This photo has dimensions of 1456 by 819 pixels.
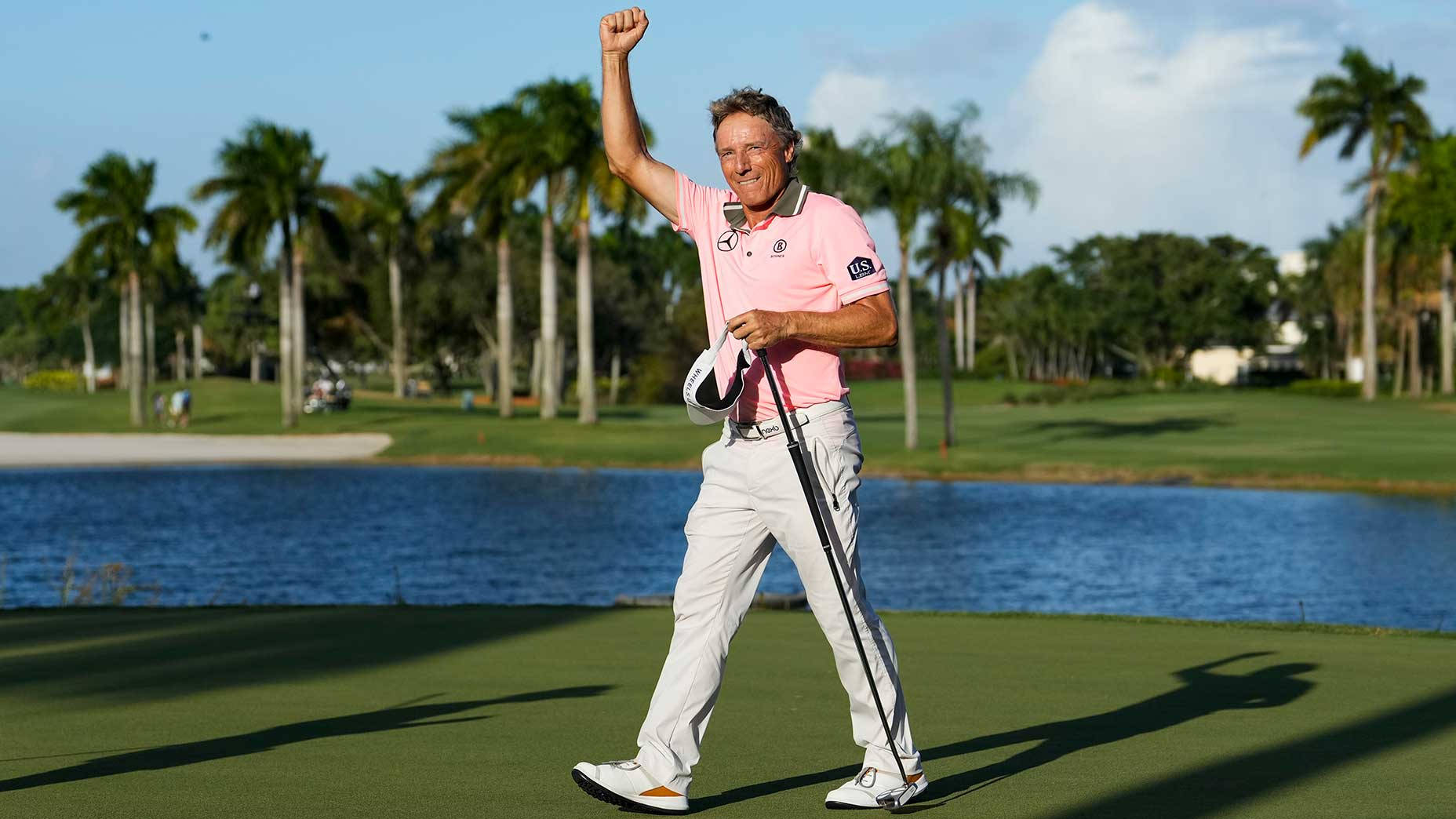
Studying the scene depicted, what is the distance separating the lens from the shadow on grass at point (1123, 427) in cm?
6044

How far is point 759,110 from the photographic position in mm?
5867

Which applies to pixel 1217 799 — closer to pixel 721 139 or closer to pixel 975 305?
pixel 721 139

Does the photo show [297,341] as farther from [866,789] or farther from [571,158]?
[866,789]

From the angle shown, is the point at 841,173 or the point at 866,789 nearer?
the point at 866,789

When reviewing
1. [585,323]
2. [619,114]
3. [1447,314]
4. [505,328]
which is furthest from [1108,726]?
[1447,314]

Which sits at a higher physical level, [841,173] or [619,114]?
[841,173]

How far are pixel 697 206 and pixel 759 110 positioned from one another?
42cm

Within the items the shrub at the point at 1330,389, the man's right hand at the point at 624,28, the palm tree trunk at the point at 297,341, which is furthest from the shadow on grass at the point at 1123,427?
the man's right hand at the point at 624,28

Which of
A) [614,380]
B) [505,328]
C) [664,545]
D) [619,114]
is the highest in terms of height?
[505,328]

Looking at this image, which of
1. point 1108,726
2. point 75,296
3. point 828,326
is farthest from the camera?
point 75,296

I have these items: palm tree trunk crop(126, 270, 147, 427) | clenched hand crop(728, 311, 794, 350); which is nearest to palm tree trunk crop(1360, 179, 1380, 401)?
palm tree trunk crop(126, 270, 147, 427)

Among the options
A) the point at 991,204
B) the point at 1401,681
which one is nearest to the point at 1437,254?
the point at 991,204

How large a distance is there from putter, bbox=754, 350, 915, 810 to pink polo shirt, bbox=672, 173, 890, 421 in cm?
9

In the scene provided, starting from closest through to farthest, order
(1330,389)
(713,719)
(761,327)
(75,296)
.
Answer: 1. (761,327)
2. (713,719)
3. (1330,389)
4. (75,296)
